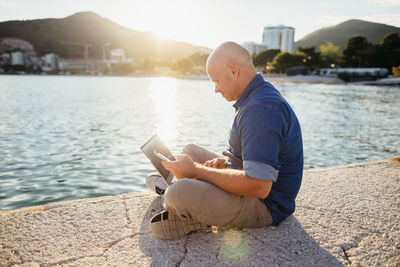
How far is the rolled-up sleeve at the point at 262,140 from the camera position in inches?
76.2

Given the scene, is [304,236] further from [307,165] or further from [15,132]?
[15,132]

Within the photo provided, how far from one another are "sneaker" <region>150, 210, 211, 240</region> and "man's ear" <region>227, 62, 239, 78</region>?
4.23 feet

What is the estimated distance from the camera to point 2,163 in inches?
277

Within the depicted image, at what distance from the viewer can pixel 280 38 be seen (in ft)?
623

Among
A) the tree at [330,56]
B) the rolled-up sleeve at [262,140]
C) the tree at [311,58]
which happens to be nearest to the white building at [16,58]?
the tree at [311,58]

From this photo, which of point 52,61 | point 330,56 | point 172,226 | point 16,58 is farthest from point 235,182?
point 52,61

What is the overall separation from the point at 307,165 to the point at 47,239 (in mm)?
6581

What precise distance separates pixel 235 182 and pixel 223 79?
0.84 metres

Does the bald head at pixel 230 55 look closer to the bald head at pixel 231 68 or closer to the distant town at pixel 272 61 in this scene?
the bald head at pixel 231 68

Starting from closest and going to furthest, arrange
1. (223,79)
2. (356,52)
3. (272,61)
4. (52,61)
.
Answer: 1. (223,79)
2. (356,52)
3. (272,61)
4. (52,61)

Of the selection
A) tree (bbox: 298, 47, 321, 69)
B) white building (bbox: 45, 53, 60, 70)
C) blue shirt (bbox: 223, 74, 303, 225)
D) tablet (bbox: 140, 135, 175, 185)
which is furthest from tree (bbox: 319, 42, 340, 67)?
white building (bbox: 45, 53, 60, 70)

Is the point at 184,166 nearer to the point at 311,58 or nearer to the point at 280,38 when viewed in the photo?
the point at 311,58

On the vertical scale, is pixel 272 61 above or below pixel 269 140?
above

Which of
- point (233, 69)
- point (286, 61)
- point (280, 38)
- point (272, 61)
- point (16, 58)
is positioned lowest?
point (233, 69)
